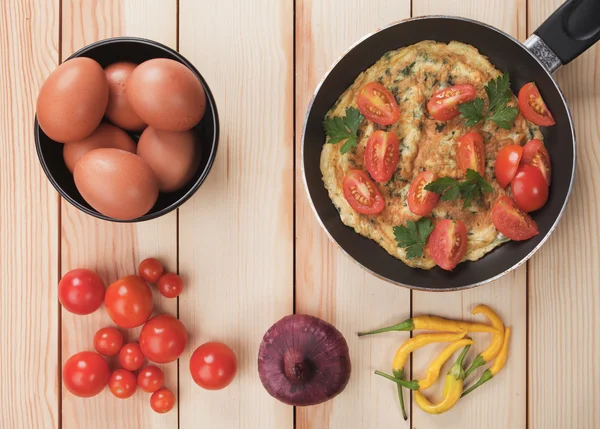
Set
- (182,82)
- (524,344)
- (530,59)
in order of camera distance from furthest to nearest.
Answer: (524,344) < (530,59) < (182,82)

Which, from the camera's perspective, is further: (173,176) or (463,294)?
(463,294)

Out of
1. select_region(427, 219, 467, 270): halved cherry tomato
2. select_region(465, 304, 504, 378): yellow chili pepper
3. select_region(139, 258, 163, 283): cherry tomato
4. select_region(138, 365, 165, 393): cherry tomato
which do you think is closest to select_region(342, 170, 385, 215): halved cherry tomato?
select_region(427, 219, 467, 270): halved cherry tomato

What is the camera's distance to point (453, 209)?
1139 millimetres

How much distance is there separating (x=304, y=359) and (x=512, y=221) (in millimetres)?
497

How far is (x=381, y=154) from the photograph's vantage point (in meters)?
1.10

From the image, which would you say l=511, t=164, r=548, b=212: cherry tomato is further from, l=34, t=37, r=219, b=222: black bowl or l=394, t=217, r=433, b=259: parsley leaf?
l=34, t=37, r=219, b=222: black bowl

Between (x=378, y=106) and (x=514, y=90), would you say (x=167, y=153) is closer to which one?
(x=378, y=106)

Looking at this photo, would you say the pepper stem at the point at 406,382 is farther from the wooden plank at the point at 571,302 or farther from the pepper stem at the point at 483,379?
the wooden plank at the point at 571,302

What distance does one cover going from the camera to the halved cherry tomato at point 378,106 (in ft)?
3.65

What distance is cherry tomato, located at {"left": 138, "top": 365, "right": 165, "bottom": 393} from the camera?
1.21 meters

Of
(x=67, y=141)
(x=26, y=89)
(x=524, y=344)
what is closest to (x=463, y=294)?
(x=524, y=344)

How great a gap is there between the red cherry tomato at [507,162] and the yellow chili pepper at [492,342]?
0.28 m

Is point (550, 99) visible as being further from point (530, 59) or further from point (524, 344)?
point (524, 344)

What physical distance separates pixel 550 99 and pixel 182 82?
0.70 metres
